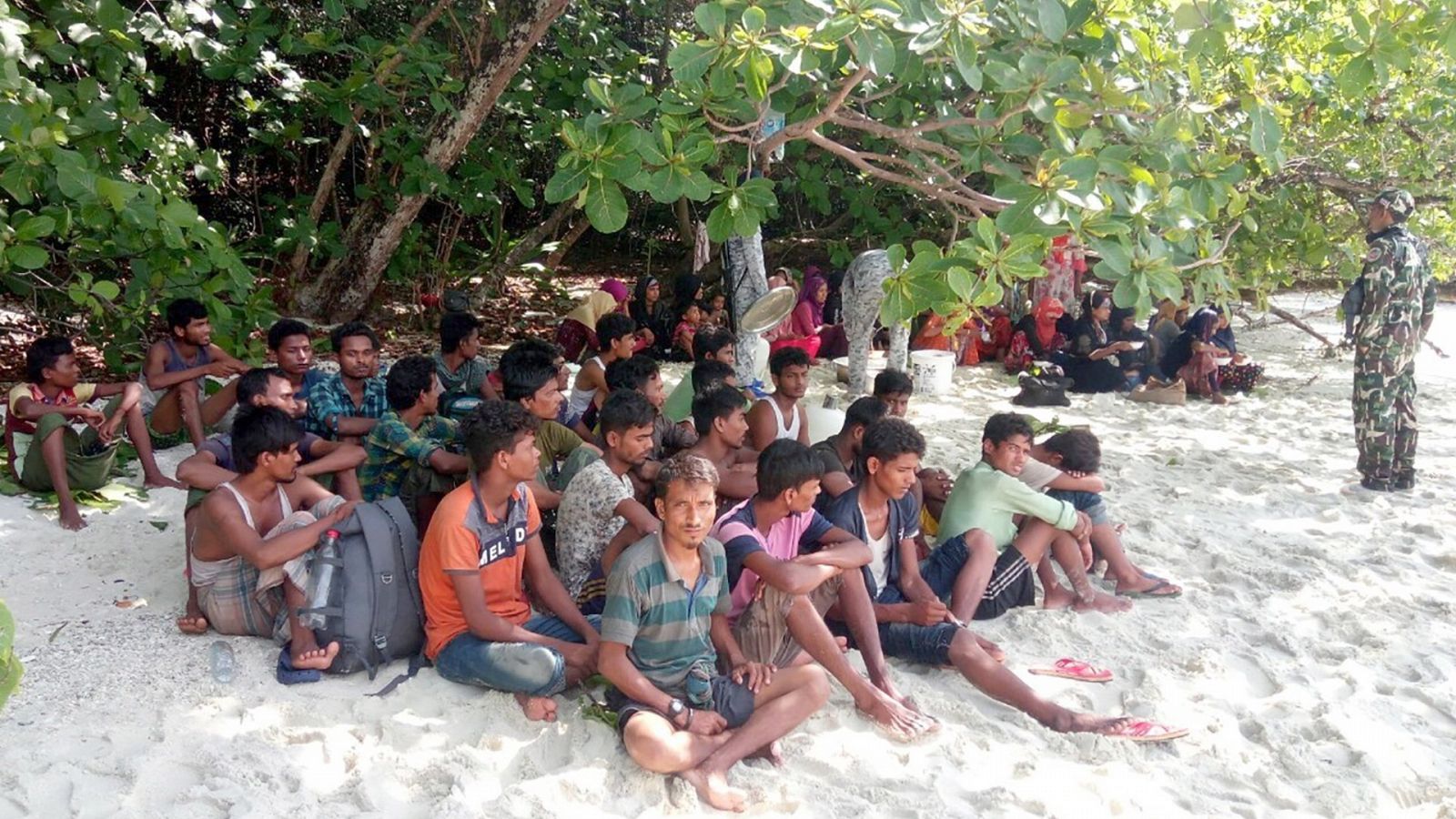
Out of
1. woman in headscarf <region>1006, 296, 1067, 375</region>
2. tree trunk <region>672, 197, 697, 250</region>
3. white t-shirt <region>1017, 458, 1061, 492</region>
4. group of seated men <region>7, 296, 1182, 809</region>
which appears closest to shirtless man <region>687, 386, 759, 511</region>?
group of seated men <region>7, 296, 1182, 809</region>

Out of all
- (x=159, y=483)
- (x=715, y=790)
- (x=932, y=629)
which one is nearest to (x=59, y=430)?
(x=159, y=483)

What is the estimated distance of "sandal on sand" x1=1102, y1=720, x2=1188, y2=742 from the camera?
3.15 metres

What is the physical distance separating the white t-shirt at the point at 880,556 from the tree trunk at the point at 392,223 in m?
4.27

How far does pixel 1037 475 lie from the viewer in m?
4.16

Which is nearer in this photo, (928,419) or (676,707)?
(676,707)

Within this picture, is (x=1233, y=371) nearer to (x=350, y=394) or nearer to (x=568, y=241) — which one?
(x=568, y=241)

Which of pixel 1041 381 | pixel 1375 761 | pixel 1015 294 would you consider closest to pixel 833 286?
pixel 1015 294

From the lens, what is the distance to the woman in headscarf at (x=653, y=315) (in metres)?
8.55

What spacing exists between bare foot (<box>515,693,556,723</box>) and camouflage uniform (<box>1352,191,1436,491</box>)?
15.5ft

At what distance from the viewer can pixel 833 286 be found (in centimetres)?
983

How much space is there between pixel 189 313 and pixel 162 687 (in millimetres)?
2437

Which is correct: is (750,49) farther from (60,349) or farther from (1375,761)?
(60,349)

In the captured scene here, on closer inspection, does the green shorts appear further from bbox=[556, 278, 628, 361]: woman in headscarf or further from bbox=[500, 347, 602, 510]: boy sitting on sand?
bbox=[556, 278, 628, 361]: woman in headscarf

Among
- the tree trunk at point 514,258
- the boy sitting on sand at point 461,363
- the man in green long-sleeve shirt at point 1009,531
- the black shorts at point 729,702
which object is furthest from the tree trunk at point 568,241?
the black shorts at point 729,702
